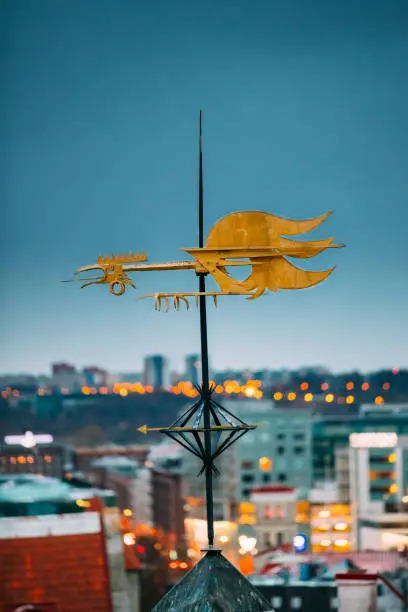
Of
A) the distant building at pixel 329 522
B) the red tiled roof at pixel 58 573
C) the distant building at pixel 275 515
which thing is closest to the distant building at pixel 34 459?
the distant building at pixel 275 515

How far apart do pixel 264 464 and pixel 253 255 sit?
26608mm

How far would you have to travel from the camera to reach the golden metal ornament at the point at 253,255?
4305mm

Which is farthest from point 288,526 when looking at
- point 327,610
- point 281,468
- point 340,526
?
point 327,610

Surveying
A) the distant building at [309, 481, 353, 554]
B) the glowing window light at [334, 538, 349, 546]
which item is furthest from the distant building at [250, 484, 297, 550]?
the glowing window light at [334, 538, 349, 546]

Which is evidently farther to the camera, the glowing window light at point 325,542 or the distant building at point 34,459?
the glowing window light at point 325,542

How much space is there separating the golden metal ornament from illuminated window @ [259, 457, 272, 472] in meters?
26.4

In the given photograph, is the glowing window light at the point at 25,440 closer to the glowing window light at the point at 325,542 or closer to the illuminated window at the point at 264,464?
the glowing window light at the point at 325,542

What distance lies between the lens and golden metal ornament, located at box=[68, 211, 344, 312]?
14.1ft

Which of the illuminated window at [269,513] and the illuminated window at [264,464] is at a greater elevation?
the illuminated window at [264,464]

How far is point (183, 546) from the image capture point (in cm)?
2381

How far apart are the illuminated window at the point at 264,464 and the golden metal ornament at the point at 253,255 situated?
1040 inches

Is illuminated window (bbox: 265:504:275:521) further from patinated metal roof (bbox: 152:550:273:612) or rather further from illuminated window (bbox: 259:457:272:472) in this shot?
patinated metal roof (bbox: 152:550:273:612)

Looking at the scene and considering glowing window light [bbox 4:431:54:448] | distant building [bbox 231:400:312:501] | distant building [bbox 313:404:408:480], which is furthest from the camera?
distant building [bbox 313:404:408:480]

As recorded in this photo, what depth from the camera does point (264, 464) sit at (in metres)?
30.7
